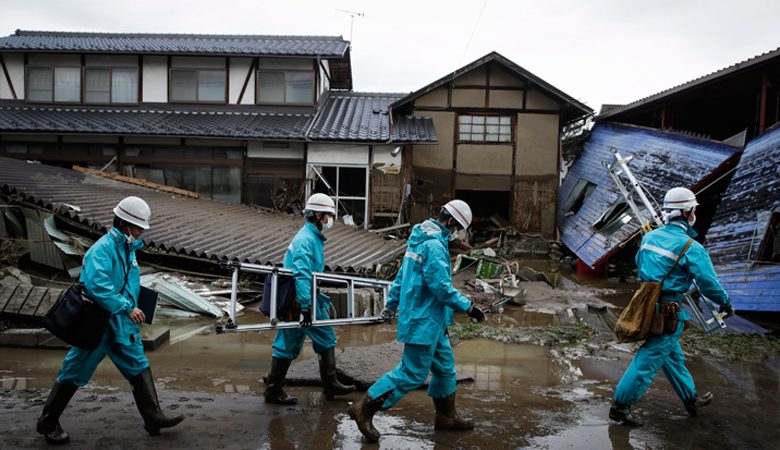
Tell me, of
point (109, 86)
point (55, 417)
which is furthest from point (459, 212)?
point (109, 86)

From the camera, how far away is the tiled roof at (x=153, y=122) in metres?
14.9

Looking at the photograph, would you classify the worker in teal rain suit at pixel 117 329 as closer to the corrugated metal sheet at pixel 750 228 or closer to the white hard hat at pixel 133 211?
the white hard hat at pixel 133 211

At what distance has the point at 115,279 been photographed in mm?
4094

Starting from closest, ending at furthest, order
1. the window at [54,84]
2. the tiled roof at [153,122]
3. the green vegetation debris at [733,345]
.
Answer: the green vegetation debris at [733,345]
the tiled roof at [153,122]
the window at [54,84]

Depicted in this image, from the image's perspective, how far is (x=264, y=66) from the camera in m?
16.7

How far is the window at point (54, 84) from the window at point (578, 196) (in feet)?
47.9

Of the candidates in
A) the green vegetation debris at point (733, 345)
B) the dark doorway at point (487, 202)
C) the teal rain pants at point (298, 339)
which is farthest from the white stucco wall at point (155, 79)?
the green vegetation debris at point (733, 345)

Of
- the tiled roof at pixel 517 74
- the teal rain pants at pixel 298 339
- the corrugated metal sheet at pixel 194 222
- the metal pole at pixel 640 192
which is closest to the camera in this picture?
the teal rain pants at pixel 298 339

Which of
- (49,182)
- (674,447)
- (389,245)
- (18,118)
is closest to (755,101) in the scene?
(389,245)

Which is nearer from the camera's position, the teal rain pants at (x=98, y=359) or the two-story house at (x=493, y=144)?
the teal rain pants at (x=98, y=359)

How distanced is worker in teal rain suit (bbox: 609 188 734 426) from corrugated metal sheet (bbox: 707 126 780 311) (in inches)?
168

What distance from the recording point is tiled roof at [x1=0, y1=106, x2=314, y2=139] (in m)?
14.9

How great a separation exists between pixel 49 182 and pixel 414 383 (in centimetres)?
1005

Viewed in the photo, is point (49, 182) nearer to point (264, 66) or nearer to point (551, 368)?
point (264, 66)
